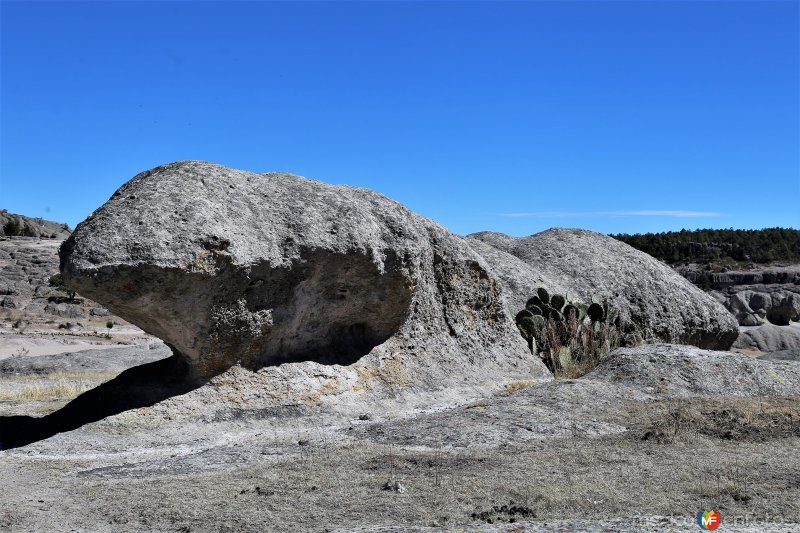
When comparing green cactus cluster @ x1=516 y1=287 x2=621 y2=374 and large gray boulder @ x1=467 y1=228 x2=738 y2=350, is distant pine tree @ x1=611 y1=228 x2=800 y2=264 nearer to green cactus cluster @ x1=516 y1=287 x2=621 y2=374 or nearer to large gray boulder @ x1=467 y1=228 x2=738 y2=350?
large gray boulder @ x1=467 y1=228 x2=738 y2=350

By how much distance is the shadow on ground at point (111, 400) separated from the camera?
9248mm

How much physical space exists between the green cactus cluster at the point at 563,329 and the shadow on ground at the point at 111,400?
5.82m

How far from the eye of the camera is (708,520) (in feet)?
17.7

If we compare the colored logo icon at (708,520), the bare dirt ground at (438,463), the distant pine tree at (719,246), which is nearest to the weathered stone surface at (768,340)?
the bare dirt ground at (438,463)

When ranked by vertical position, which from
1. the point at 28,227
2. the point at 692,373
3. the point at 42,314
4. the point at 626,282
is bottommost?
the point at 692,373

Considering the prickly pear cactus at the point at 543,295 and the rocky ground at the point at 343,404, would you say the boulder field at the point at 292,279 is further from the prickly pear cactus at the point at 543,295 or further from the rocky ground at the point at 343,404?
the prickly pear cactus at the point at 543,295

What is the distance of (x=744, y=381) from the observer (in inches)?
446

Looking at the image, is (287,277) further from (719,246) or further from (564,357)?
(719,246)

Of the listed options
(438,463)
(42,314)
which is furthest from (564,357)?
(42,314)

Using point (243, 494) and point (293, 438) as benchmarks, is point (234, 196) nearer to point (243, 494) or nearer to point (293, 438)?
point (293, 438)

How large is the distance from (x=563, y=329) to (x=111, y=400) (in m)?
7.46

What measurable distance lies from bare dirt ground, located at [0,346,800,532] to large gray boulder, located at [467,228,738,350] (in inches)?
204

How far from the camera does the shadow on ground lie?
30.3 ft

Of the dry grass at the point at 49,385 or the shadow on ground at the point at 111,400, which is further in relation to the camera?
the dry grass at the point at 49,385
